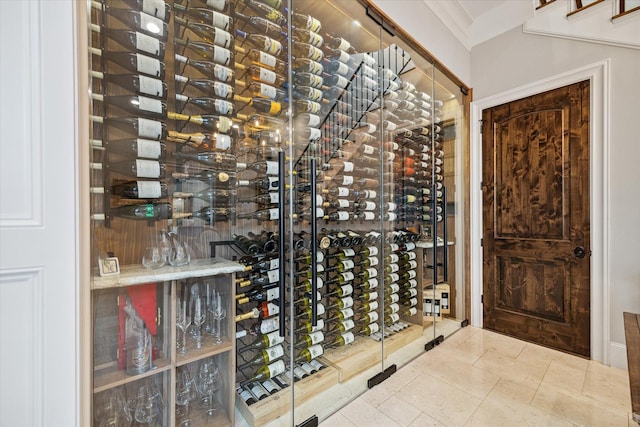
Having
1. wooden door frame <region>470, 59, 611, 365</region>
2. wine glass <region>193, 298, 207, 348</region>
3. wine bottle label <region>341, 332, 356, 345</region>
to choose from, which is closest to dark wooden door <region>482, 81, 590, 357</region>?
wooden door frame <region>470, 59, 611, 365</region>

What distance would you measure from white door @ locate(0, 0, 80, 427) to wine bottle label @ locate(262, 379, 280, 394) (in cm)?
95

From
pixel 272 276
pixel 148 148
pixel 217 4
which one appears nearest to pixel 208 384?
pixel 272 276

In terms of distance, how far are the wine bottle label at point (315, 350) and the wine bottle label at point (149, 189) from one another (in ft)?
4.43

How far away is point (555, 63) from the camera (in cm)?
246

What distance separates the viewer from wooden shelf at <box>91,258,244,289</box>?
3.33ft

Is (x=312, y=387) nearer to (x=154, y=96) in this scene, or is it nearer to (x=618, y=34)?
(x=154, y=96)

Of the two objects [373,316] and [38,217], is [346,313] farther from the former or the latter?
[38,217]

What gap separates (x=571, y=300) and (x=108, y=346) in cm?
340

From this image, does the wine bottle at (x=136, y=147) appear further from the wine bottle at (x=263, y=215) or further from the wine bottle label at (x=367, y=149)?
the wine bottle label at (x=367, y=149)

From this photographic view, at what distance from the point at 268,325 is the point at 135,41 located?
62.0 inches

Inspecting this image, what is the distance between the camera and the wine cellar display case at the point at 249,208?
44.8 inches

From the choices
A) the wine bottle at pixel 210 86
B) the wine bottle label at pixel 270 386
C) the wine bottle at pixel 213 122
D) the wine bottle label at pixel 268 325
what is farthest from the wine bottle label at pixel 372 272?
the wine bottle at pixel 210 86

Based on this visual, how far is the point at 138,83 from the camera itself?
118 cm

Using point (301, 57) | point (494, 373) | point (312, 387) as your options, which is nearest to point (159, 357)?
point (312, 387)
